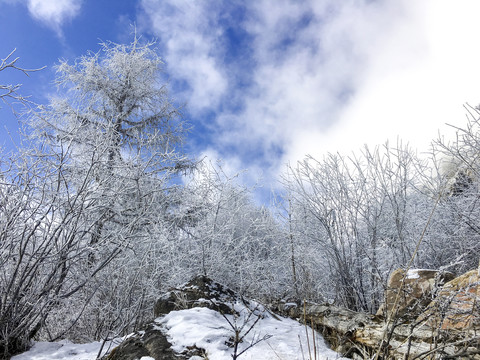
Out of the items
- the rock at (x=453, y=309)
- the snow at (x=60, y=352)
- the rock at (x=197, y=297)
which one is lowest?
the snow at (x=60, y=352)

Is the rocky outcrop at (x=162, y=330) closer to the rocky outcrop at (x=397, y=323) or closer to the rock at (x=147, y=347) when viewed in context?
the rock at (x=147, y=347)

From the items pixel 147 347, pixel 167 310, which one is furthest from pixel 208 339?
pixel 167 310

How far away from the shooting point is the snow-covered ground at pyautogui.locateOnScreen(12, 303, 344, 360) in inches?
116

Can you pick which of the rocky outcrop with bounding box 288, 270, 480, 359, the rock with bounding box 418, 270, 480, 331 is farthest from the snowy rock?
the rock with bounding box 418, 270, 480, 331

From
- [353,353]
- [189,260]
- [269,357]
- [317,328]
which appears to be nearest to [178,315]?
[269,357]

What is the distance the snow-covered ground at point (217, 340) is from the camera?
2.95 m

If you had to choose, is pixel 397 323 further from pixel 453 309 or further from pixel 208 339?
pixel 208 339

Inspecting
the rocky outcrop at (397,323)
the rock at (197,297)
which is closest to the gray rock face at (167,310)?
the rock at (197,297)

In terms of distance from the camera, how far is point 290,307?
197 inches

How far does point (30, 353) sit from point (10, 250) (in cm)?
132

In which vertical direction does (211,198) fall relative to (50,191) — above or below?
above

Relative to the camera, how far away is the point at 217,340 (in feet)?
10.3

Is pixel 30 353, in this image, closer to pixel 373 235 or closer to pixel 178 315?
pixel 178 315

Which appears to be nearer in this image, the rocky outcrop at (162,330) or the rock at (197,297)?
the rocky outcrop at (162,330)
